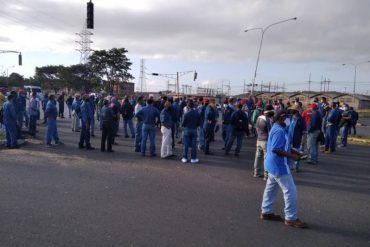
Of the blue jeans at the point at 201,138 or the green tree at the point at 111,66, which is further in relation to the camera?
the green tree at the point at 111,66

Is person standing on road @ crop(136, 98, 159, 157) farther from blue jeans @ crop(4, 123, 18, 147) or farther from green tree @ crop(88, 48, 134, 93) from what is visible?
green tree @ crop(88, 48, 134, 93)

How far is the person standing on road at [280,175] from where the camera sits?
6.05m

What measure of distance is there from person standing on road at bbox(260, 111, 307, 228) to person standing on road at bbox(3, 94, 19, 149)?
9807 mm

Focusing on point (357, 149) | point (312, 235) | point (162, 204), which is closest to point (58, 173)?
point (162, 204)

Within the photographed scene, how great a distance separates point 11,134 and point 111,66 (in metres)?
53.9

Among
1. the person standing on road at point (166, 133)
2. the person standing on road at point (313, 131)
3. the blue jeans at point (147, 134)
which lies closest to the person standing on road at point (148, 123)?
the blue jeans at point (147, 134)

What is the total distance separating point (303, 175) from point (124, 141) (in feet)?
26.9

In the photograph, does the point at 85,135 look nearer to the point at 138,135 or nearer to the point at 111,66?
the point at 138,135

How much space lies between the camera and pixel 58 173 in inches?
372

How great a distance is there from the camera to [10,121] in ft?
41.7

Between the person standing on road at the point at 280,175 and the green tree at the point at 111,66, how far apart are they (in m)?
60.3

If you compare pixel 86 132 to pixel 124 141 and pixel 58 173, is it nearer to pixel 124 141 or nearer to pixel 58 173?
pixel 124 141

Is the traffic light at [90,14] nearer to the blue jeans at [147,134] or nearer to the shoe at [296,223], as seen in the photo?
the blue jeans at [147,134]

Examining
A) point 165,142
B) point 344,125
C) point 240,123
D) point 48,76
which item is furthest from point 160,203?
point 48,76
